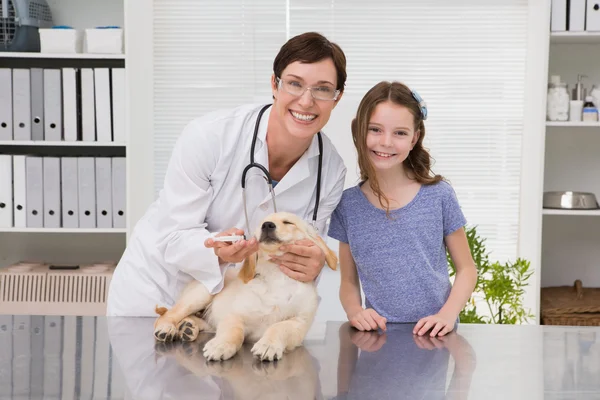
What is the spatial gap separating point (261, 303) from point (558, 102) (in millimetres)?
2467

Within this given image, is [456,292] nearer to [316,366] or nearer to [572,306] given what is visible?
[316,366]

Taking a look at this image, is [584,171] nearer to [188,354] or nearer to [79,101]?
[79,101]

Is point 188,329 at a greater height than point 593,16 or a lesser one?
lesser

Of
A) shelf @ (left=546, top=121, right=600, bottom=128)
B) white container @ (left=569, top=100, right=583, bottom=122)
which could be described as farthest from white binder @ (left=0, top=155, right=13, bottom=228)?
white container @ (left=569, top=100, right=583, bottom=122)

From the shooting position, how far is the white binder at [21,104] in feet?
10.1

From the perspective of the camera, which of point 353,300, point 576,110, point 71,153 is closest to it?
point 353,300

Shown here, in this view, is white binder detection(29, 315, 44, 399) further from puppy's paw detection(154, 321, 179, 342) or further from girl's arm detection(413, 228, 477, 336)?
girl's arm detection(413, 228, 477, 336)

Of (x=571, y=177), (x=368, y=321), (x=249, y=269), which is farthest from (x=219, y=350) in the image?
(x=571, y=177)

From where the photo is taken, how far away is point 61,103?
311cm

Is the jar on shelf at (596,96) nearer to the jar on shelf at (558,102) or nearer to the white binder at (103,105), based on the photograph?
the jar on shelf at (558,102)

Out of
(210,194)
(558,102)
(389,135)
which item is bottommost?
(210,194)

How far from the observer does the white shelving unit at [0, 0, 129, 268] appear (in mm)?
3422

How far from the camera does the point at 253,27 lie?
11.5ft

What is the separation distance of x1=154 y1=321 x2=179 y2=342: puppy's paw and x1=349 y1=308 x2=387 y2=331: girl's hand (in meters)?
0.39
